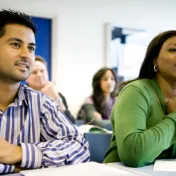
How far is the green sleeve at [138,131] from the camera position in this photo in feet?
4.13

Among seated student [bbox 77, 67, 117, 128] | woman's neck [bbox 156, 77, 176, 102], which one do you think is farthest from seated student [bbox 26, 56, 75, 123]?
woman's neck [bbox 156, 77, 176, 102]

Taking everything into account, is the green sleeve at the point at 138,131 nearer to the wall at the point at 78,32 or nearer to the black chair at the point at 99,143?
the black chair at the point at 99,143

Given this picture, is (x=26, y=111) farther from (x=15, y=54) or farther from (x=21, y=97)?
(x=15, y=54)

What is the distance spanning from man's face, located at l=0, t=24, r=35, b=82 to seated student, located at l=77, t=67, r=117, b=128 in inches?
97.3

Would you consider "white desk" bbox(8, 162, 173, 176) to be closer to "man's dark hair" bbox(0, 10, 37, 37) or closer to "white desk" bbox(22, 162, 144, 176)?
"white desk" bbox(22, 162, 144, 176)

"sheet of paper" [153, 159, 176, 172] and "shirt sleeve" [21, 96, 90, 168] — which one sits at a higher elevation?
"shirt sleeve" [21, 96, 90, 168]

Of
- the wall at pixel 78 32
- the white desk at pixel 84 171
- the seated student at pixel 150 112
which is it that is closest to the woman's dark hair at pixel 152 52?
the seated student at pixel 150 112

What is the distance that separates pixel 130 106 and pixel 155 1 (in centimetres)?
361

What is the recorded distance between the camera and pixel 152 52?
1.64 meters

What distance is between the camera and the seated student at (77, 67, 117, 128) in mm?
3781

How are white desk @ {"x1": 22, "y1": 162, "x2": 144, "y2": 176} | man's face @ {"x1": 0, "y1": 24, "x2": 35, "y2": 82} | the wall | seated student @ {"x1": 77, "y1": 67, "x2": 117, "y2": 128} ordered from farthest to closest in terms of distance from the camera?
the wall, seated student @ {"x1": 77, "y1": 67, "x2": 117, "y2": 128}, man's face @ {"x1": 0, "y1": 24, "x2": 35, "y2": 82}, white desk @ {"x1": 22, "y1": 162, "x2": 144, "y2": 176}

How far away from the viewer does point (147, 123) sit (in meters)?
1.43

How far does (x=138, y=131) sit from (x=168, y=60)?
0.45 m

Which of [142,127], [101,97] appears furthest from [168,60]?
[101,97]
